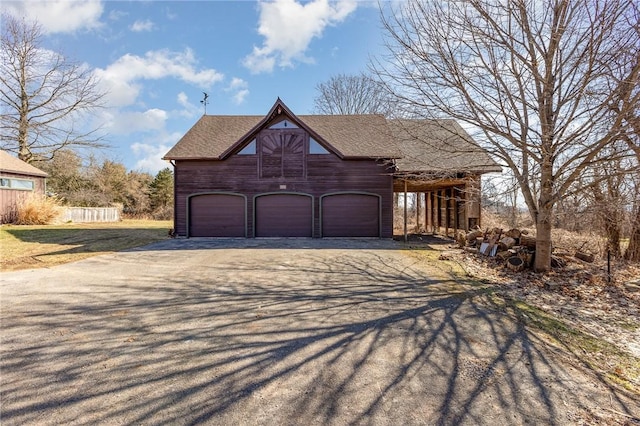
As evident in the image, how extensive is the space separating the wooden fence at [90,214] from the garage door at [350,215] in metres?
16.0

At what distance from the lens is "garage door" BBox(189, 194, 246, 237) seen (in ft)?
44.8

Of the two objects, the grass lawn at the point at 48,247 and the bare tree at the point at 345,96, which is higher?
the bare tree at the point at 345,96

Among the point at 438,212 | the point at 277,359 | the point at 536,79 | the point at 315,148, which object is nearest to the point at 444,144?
the point at 536,79

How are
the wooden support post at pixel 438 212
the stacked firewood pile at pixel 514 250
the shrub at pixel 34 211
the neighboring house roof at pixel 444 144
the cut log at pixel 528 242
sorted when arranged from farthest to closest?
the wooden support post at pixel 438 212
the shrub at pixel 34 211
the cut log at pixel 528 242
the stacked firewood pile at pixel 514 250
the neighboring house roof at pixel 444 144

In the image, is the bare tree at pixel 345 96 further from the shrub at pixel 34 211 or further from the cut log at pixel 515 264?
the shrub at pixel 34 211

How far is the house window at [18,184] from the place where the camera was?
55.3 feet

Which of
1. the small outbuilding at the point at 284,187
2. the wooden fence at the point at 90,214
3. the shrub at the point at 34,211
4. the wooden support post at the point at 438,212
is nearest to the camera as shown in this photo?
the small outbuilding at the point at 284,187

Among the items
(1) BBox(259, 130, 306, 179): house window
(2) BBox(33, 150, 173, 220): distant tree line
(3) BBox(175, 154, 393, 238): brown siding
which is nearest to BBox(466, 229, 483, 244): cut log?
(3) BBox(175, 154, 393, 238): brown siding

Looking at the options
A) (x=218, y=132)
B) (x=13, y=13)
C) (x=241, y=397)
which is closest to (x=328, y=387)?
(x=241, y=397)

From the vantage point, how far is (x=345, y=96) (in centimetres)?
2647

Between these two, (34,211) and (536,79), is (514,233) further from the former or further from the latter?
(34,211)

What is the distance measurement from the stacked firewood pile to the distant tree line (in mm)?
Result: 25429

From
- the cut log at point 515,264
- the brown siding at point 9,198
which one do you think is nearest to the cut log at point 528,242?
the cut log at point 515,264

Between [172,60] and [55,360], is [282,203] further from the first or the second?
[55,360]
